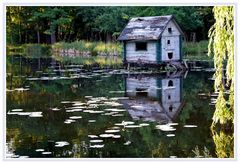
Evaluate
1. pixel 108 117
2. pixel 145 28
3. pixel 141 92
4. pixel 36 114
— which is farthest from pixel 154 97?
pixel 145 28

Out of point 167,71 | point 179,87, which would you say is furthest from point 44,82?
point 167,71

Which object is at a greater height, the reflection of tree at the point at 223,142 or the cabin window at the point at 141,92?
the cabin window at the point at 141,92

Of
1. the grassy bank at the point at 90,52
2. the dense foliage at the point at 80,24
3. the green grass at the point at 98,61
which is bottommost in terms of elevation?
the green grass at the point at 98,61

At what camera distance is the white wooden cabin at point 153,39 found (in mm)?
9961

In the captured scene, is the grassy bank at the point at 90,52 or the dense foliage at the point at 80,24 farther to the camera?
the grassy bank at the point at 90,52

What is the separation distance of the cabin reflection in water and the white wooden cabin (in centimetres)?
121

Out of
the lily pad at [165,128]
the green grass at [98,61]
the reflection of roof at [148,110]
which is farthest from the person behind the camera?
the green grass at [98,61]

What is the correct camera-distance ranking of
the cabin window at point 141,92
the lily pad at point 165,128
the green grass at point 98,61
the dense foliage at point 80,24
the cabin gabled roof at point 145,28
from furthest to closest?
the green grass at point 98,61 < the cabin gabled roof at point 145,28 < the dense foliage at point 80,24 < the cabin window at point 141,92 < the lily pad at point 165,128

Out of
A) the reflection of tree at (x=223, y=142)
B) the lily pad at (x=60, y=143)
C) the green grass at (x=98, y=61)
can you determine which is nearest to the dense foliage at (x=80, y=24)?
the green grass at (x=98, y=61)

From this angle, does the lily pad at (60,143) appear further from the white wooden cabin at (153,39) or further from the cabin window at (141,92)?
the white wooden cabin at (153,39)

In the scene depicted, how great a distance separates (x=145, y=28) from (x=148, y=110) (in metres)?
4.66

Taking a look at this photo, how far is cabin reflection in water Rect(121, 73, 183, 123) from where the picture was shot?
545 centimetres

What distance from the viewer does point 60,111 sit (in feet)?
18.3

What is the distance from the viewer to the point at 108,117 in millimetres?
5180
